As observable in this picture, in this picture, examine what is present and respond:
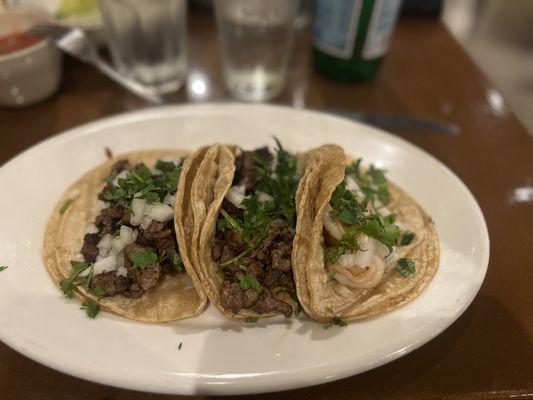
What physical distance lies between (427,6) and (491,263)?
3.01 m

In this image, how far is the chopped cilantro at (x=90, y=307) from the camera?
1603 millimetres

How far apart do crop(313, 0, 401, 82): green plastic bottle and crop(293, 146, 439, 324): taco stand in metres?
1.49

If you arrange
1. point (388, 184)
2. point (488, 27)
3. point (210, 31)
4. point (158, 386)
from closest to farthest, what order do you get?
point (158, 386), point (388, 184), point (210, 31), point (488, 27)

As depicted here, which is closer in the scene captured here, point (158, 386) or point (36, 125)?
point (158, 386)

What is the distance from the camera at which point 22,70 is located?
265 centimetres

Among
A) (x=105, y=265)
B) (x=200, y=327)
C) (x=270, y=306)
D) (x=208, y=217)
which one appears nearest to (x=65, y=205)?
(x=105, y=265)

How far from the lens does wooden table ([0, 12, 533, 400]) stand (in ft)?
5.25

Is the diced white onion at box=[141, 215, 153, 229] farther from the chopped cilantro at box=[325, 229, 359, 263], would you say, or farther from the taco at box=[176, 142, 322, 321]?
the chopped cilantro at box=[325, 229, 359, 263]

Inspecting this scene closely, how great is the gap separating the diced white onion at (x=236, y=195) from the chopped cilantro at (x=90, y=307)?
2.12ft

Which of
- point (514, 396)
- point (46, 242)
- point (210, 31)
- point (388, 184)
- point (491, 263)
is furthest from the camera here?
point (210, 31)

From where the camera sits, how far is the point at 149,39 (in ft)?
9.79

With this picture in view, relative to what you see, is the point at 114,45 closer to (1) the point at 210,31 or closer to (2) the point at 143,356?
(1) the point at 210,31

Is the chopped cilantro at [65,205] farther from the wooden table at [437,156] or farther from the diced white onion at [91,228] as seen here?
the wooden table at [437,156]

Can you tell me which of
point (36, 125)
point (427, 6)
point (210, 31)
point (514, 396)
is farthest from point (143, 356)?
point (427, 6)
